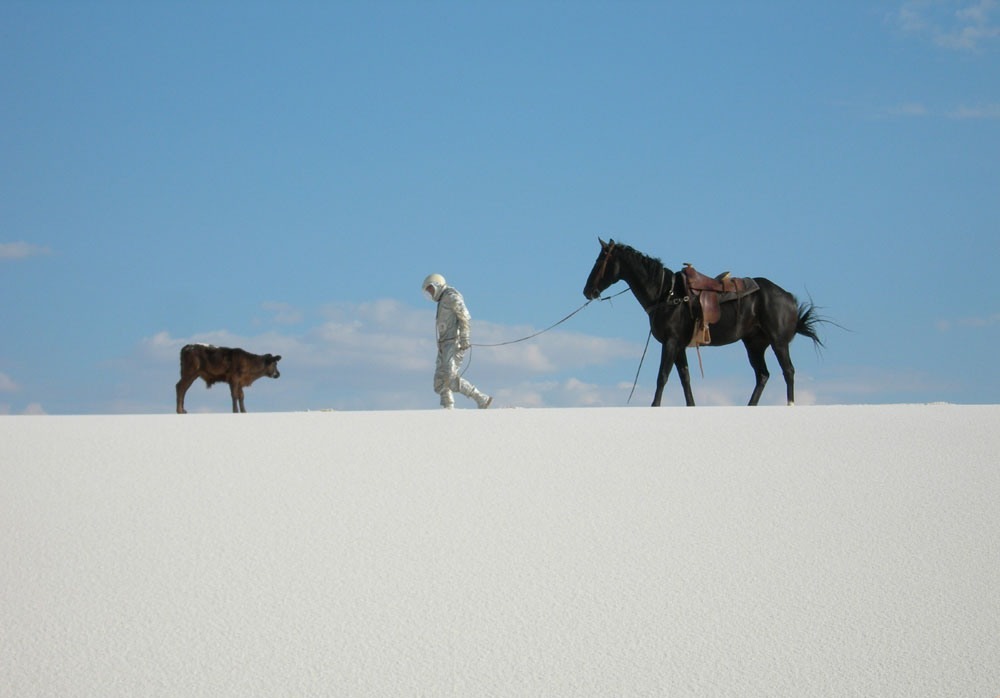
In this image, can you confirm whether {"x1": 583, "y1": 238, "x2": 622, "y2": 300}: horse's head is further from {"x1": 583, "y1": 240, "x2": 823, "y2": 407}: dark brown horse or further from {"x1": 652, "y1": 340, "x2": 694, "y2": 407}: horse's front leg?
{"x1": 652, "y1": 340, "x2": 694, "y2": 407}: horse's front leg

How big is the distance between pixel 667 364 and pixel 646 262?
1774mm

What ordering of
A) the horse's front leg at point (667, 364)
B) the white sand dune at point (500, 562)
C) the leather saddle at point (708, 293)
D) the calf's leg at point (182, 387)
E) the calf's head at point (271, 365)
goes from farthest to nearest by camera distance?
the calf's head at point (271, 365), the calf's leg at point (182, 387), the leather saddle at point (708, 293), the horse's front leg at point (667, 364), the white sand dune at point (500, 562)

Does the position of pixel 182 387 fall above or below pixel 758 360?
above

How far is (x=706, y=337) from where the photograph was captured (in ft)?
51.7

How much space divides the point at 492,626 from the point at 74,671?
2.54 meters

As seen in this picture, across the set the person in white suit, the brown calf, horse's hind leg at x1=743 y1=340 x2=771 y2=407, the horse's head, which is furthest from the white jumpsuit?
the brown calf

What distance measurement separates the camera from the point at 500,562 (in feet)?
26.7

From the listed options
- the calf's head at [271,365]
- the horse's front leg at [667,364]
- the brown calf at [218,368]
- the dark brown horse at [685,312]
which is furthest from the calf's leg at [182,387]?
the horse's front leg at [667,364]

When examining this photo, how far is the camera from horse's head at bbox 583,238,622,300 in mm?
16281

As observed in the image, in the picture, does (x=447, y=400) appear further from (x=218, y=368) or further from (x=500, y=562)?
(x=500, y=562)

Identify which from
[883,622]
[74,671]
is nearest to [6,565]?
[74,671]

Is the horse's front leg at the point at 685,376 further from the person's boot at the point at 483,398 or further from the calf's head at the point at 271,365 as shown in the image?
the calf's head at the point at 271,365

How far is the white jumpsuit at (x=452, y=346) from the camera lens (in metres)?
15.1

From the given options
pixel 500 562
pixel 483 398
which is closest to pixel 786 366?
pixel 483 398
